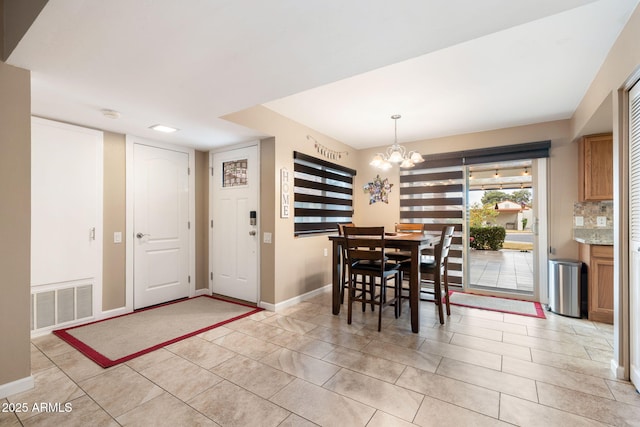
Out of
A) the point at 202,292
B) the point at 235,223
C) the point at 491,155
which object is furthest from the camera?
the point at 202,292

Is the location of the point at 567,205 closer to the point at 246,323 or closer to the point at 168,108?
the point at 246,323

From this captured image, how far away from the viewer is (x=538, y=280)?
13.1 ft

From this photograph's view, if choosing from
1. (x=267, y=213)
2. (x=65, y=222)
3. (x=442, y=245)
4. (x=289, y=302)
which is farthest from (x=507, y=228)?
(x=65, y=222)

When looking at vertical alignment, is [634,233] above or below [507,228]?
above

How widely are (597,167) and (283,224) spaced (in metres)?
3.94

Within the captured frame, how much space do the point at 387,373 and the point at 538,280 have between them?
10.4 feet

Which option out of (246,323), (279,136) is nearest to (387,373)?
(246,323)

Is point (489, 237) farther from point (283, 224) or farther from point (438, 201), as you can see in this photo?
point (283, 224)

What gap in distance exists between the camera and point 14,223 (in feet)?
6.40

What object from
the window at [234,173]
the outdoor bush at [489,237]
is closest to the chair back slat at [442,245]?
the window at [234,173]

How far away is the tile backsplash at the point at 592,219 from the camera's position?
3.57 meters

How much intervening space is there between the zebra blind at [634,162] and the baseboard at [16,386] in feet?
13.9

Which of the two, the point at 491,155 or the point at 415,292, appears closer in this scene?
the point at 415,292

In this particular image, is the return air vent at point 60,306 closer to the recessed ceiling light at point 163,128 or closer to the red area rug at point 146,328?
the red area rug at point 146,328
